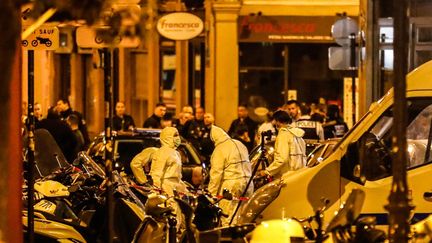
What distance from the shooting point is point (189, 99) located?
35.0 meters

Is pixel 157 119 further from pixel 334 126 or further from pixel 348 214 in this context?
pixel 348 214

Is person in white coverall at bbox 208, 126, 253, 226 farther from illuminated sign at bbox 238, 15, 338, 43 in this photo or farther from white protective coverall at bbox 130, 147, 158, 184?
illuminated sign at bbox 238, 15, 338, 43

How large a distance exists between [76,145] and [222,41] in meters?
10.4

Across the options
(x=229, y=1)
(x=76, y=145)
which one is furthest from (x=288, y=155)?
(x=229, y=1)

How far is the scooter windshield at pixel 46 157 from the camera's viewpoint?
15195mm

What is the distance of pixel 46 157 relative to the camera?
605 inches

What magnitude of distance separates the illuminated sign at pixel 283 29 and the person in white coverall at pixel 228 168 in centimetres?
1595

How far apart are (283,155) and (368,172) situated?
434cm

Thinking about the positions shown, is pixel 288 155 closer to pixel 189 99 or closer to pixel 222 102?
pixel 222 102

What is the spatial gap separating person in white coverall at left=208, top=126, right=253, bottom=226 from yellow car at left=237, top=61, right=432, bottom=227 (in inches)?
136

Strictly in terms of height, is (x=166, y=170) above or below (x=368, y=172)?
below

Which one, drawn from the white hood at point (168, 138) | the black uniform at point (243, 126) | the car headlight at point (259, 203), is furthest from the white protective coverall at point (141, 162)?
the black uniform at point (243, 126)

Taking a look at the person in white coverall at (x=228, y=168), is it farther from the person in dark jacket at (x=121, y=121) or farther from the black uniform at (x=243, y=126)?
the person in dark jacket at (x=121, y=121)

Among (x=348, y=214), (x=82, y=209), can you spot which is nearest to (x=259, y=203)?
(x=82, y=209)
